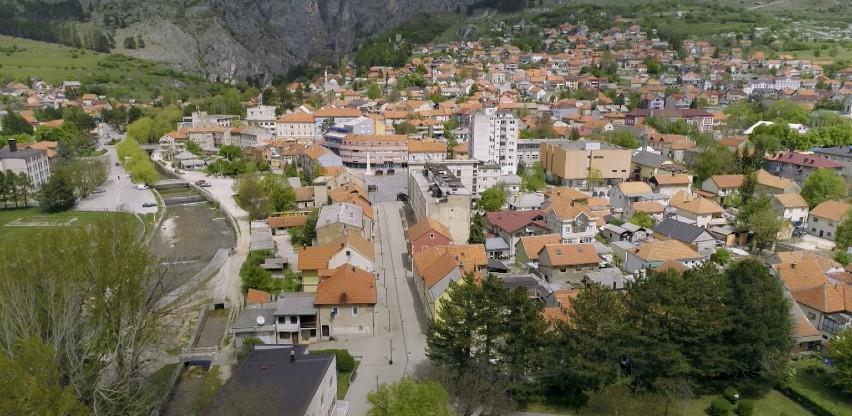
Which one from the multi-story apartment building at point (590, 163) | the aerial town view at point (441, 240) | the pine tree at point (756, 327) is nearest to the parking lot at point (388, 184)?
the aerial town view at point (441, 240)

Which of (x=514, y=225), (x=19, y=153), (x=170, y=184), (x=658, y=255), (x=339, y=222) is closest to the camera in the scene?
(x=658, y=255)

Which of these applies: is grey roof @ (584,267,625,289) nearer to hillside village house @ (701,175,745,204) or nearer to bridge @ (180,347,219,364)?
bridge @ (180,347,219,364)

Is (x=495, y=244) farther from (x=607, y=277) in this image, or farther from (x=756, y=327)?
(x=756, y=327)

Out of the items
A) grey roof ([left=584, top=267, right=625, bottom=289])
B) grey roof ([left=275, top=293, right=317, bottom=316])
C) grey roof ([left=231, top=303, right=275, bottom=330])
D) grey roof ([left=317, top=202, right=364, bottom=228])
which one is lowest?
grey roof ([left=584, top=267, right=625, bottom=289])

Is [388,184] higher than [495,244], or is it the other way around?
[495,244]

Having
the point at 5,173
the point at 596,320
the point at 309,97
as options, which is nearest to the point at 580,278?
the point at 596,320

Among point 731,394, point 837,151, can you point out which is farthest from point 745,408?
point 837,151

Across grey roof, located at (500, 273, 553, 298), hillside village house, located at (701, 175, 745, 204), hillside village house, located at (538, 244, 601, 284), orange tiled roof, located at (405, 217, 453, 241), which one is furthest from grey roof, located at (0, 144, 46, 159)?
hillside village house, located at (701, 175, 745, 204)

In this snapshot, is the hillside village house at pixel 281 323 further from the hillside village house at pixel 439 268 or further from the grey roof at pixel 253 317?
the hillside village house at pixel 439 268
